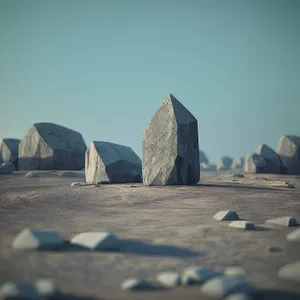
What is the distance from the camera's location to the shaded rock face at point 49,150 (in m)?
14.4

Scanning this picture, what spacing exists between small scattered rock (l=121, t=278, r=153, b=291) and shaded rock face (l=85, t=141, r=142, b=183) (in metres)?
6.62

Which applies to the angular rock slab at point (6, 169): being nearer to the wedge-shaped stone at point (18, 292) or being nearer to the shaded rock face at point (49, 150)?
the shaded rock face at point (49, 150)

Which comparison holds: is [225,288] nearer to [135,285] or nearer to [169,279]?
[169,279]

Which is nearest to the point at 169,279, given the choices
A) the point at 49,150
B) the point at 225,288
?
the point at 225,288

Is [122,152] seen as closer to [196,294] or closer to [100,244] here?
[100,244]

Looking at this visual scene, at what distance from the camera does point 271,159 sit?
56.4 ft

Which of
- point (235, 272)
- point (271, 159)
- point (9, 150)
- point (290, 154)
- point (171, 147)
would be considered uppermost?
point (171, 147)

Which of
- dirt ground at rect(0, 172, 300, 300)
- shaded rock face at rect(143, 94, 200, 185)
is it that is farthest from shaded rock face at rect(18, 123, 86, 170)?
dirt ground at rect(0, 172, 300, 300)

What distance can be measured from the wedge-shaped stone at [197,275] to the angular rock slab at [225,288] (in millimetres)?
132

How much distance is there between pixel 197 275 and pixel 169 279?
0.59 feet

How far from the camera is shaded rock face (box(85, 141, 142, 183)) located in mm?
8805

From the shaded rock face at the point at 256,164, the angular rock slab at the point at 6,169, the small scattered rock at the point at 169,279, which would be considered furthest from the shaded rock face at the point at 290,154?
the small scattered rock at the point at 169,279

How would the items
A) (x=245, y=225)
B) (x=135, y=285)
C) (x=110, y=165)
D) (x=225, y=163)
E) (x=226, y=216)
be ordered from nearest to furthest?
(x=135, y=285) < (x=245, y=225) < (x=226, y=216) < (x=110, y=165) < (x=225, y=163)

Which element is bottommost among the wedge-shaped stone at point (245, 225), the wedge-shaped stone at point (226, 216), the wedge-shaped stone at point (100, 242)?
the wedge-shaped stone at point (226, 216)
